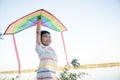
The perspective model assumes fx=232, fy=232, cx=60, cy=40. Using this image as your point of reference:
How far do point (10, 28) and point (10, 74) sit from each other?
586 inches

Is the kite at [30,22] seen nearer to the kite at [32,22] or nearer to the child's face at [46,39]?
the kite at [32,22]

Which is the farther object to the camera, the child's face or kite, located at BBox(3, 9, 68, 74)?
kite, located at BBox(3, 9, 68, 74)

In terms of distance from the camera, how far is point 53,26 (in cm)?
218

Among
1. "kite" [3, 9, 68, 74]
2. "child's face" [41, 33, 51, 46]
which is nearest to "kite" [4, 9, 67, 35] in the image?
"kite" [3, 9, 68, 74]

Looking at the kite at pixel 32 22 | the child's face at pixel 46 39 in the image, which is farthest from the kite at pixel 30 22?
the child's face at pixel 46 39

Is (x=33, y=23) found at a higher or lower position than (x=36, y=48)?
higher

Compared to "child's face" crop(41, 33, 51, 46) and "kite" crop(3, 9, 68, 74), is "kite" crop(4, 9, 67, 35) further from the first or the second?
"child's face" crop(41, 33, 51, 46)

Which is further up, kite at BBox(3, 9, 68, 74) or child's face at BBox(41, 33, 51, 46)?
kite at BBox(3, 9, 68, 74)

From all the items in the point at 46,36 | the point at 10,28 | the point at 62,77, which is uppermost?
the point at 10,28

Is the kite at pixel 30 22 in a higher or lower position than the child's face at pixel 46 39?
higher

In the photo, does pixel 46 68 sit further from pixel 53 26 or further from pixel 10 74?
pixel 10 74

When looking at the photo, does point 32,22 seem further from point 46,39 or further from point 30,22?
point 46,39

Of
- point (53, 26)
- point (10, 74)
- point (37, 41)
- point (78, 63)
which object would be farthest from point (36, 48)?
point (78, 63)

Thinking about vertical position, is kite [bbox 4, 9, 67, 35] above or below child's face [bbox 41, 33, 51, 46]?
above
